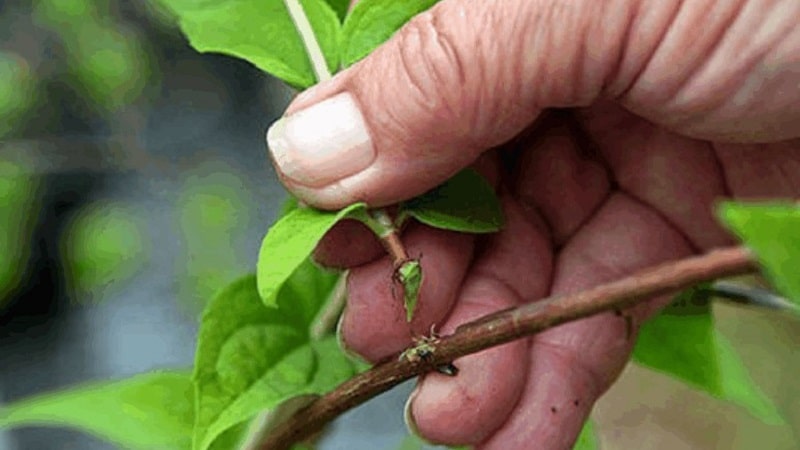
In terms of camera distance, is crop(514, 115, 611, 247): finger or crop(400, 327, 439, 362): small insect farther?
crop(514, 115, 611, 247): finger

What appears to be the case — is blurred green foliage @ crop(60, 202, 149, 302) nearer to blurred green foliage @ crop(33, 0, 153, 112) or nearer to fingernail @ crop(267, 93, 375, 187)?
blurred green foliage @ crop(33, 0, 153, 112)

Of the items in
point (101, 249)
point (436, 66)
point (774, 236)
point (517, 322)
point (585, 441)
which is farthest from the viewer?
point (101, 249)

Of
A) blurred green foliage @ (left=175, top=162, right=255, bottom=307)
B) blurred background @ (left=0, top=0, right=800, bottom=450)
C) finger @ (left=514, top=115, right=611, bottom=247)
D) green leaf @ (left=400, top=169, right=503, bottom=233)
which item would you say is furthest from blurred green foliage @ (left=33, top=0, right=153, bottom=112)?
green leaf @ (left=400, top=169, right=503, bottom=233)

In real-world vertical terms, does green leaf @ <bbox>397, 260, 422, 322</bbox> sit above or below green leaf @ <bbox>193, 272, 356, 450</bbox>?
above

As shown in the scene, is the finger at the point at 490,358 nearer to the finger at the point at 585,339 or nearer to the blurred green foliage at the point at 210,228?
the finger at the point at 585,339

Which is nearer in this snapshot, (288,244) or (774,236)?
(774,236)

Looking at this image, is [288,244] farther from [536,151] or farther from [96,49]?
[96,49]

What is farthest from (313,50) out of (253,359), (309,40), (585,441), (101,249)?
(101,249)

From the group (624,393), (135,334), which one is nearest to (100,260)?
(135,334)
